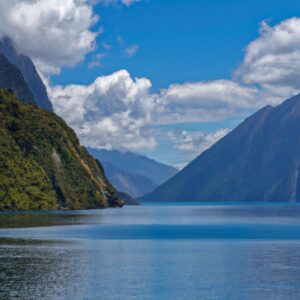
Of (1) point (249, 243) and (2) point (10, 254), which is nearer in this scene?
(2) point (10, 254)

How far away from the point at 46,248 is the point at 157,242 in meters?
34.4

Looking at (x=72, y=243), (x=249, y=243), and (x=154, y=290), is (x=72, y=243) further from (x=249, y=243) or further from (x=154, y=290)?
(x=154, y=290)

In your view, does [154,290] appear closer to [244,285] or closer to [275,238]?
[244,285]

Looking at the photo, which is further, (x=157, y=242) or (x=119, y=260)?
(x=157, y=242)

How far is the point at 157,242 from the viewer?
162000mm

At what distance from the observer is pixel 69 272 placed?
10188cm

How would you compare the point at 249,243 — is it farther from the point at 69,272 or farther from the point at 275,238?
the point at 69,272

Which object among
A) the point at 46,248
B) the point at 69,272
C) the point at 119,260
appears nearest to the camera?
the point at 69,272

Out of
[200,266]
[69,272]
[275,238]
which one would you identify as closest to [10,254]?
[69,272]

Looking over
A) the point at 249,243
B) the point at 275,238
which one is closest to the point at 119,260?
the point at 249,243

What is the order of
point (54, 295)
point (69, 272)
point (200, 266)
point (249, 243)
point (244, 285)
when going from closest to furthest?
1. point (54, 295)
2. point (244, 285)
3. point (69, 272)
4. point (200, 266)
5. point (249, 243)

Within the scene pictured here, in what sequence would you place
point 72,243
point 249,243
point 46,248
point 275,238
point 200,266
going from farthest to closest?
point 275,238, point 249,243, point 72,243, point 46,248, point 200,266

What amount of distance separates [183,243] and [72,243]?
27592mm

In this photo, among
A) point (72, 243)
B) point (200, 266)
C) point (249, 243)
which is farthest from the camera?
point (249, 243)
